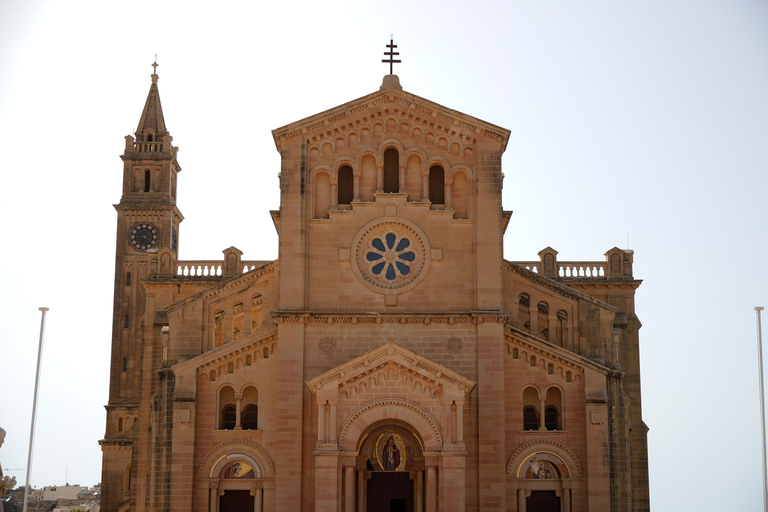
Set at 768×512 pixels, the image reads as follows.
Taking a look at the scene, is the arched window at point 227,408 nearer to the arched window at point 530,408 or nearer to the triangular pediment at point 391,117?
the triangular pediment at point 391,117

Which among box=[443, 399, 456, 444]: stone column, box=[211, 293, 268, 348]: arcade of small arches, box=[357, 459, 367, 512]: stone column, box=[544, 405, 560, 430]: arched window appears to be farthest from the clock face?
box=[443, 399, 456, 444]: stone column

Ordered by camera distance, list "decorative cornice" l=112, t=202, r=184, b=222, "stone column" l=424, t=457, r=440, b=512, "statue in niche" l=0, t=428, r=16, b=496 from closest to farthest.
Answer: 1. "statue in niche" l=0, t=428, r=16, b=496
2. "stone column" l=424, t=457, r=440, b=512
3. "decorative cornice" l=112, t=202, r=184, b=222

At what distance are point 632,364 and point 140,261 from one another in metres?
39.5

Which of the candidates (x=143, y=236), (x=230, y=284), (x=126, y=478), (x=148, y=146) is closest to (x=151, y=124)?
(x=148, y=146)

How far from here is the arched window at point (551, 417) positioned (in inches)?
2000

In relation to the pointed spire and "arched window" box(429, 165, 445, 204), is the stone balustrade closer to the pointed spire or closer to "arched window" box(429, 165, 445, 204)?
"arched window" box(429, 165, 445, 204)

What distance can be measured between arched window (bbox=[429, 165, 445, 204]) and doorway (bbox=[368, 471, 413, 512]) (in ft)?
42.1

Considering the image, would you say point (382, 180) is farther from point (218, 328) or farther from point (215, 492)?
point (215, 492)

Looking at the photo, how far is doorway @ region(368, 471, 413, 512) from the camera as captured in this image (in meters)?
50.2

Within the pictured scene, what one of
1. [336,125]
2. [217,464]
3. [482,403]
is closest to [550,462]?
[482,403]

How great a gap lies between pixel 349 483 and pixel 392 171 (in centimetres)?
1481

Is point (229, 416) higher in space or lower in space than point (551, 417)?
lower

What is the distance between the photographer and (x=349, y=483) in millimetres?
46781

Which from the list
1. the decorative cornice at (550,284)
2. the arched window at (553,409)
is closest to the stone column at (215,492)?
the arched window at (553,409)
